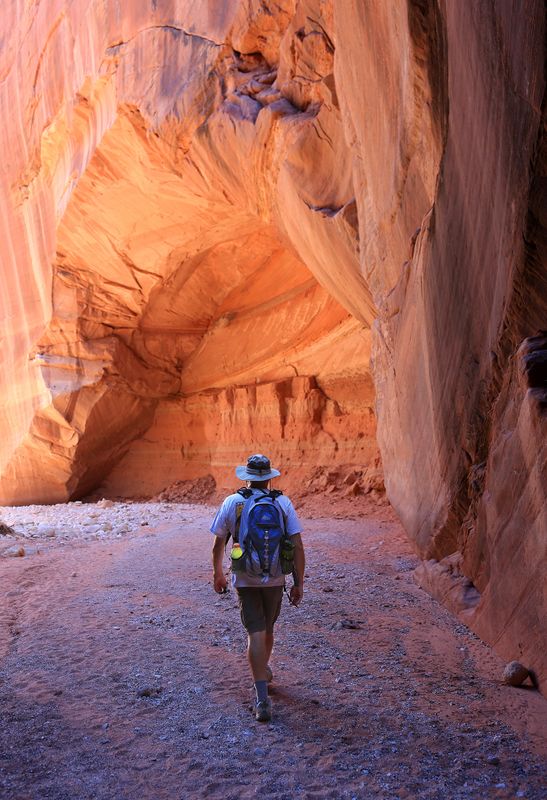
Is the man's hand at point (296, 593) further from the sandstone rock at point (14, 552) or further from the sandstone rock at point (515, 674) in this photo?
the sandstone rock at point (14, 552)

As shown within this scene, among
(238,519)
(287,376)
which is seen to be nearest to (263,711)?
(238,519)

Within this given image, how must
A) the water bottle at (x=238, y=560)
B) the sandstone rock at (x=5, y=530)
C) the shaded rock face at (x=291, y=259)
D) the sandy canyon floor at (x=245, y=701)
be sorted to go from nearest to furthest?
the sandy canyon floor at (x=245, y=701) → the water bottle at (x=238, y=560) → the shaded rock face at (x=291, y=259) → the sandstone rock at (x=5, y=530)

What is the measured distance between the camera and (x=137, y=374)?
51.6 ft

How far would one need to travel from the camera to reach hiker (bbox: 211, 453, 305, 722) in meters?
→ 3.04

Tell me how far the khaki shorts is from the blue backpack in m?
0.10

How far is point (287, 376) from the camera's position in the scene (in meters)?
13.7

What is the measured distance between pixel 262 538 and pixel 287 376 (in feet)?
35.2

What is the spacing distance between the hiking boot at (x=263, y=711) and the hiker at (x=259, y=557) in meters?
0.03

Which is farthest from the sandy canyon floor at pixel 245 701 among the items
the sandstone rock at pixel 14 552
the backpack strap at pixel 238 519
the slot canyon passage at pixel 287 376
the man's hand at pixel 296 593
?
the sandstone rock at pixel 14 552

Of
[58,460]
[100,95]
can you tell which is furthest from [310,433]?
[100,95]

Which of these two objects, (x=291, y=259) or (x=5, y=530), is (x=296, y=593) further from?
(x=291, y=259)

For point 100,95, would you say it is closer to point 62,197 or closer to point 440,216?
point 62,197

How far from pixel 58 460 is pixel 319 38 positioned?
10.9 metres

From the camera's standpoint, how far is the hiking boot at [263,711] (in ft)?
9.42
